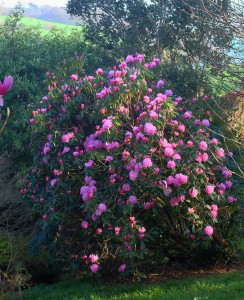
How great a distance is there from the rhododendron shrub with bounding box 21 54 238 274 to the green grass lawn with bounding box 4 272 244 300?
277 millimetres

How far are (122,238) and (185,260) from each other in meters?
1.71

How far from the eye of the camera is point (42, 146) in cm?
763

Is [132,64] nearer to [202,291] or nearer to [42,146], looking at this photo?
[42,146]

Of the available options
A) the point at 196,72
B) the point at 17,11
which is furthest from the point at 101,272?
the point at 17,11

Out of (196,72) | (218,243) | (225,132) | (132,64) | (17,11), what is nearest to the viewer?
(218,243)

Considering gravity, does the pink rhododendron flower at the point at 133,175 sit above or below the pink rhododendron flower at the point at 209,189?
above

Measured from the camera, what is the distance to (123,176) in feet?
21.8

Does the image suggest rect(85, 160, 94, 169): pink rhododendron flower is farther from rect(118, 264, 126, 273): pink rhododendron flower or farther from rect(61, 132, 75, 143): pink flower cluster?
rect(118, 264, 126, 273): pink rhododendron flower

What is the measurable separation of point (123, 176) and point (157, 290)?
1.43m

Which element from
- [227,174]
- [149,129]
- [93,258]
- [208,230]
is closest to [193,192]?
[208,230]

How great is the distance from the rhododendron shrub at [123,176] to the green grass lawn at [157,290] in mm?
277

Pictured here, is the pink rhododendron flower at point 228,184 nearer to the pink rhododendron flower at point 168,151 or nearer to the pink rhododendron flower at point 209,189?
the pink rhododendron flower at point 209,189

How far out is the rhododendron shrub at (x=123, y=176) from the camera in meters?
6.51

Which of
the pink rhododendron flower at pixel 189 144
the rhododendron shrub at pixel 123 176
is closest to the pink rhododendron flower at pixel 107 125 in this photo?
the rhododendron shrub at pixel 123 176
